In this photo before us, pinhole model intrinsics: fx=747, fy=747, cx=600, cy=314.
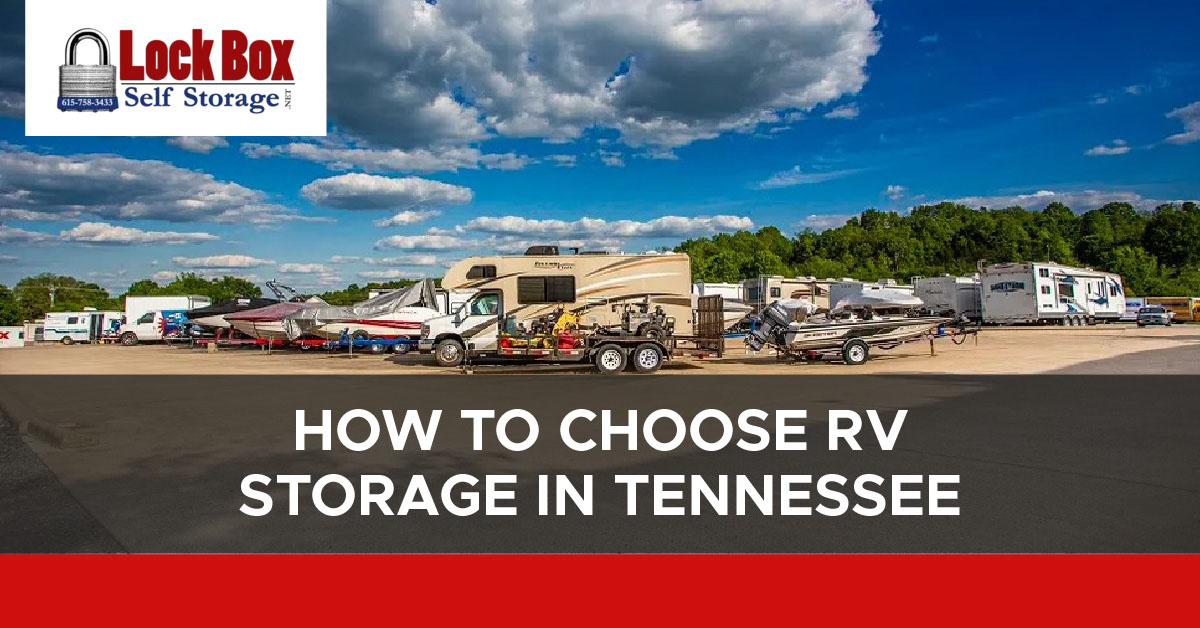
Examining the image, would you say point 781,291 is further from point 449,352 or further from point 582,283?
point 449,352

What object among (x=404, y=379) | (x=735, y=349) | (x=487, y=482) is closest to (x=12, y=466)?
(x=487, y=482)

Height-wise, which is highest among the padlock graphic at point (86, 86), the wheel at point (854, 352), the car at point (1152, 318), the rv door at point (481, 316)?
the padlock graphic at point (86, 86)

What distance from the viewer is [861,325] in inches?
811

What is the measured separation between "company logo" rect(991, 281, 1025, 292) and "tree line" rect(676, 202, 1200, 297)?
3426 cm

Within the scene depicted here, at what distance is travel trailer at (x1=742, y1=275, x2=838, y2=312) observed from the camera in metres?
34.0

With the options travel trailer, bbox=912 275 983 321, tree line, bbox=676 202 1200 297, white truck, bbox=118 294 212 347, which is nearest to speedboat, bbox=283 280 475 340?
white truck, bbox=118 294 212 347

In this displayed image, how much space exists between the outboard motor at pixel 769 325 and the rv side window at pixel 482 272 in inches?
310

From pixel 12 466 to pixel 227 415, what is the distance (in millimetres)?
3530

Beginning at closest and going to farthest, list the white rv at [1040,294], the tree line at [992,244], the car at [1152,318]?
1. the white rv at [1040,294]
2. the car at [1152,318]
3. the tree line at [992,244]

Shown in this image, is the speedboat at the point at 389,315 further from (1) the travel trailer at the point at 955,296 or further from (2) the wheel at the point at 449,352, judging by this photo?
(1) the travel trailer at the point at 955,296

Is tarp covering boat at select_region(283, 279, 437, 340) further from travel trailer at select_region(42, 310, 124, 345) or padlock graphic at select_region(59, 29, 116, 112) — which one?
travel trailer at select_region(42, 310, 124, 345)

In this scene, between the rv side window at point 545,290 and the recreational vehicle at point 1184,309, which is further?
the recreational vehicle at point 1184,309

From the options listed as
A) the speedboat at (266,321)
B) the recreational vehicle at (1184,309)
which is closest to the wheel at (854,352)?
the speedboat at (266,321)

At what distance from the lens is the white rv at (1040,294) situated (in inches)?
1495
